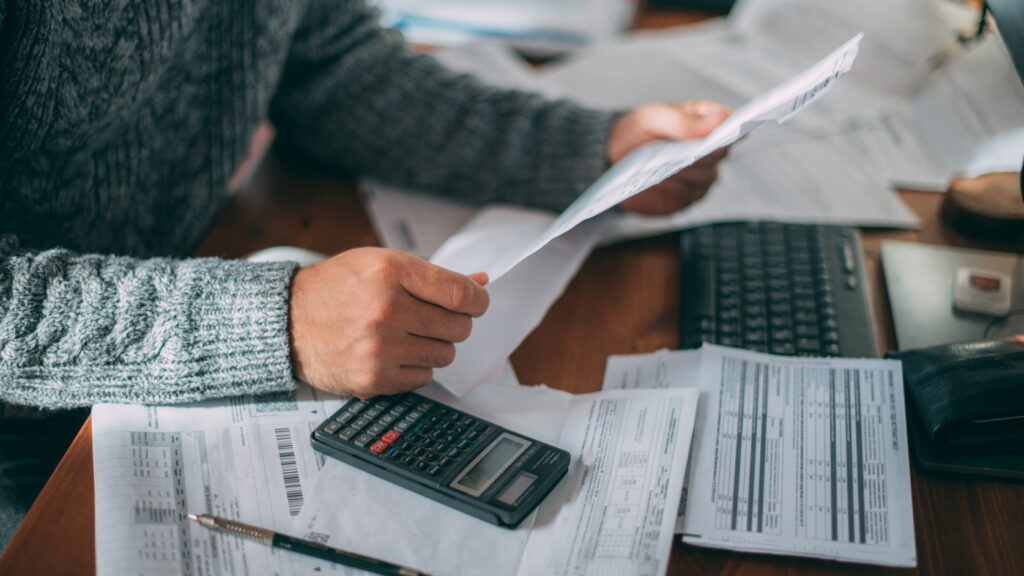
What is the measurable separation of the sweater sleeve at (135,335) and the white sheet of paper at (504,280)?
0.48ft

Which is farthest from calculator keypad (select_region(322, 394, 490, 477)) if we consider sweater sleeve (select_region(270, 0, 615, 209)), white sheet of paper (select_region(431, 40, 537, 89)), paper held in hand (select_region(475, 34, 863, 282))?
white sheet of paper (select_region(431, 40, 537, 89))

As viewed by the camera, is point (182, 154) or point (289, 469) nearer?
point (289, 469)

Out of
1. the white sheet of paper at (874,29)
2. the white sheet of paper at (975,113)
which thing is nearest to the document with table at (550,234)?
the white sheet of paper at (975,113)

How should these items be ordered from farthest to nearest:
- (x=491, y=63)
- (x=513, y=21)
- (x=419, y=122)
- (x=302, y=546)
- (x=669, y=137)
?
(x=513, y=21)
(x=491, y=63)
(x=419, y=122)
(x=669, y=137)
(x=302, y=546)

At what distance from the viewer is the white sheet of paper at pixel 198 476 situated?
472 millimetres

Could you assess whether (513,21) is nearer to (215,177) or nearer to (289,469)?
(215,177)

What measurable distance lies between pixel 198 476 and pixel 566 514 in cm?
26

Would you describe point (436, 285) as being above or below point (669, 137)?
below

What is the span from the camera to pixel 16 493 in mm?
645

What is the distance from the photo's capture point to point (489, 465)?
517 mm

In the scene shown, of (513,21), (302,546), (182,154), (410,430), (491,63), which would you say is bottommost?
(302,546)

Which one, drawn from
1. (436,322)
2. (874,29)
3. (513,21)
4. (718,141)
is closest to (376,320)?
(436,322)

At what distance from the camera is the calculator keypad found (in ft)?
1.71

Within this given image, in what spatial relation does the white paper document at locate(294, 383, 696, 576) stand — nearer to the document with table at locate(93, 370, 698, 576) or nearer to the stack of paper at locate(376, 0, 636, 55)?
the document with table at locate(93, 370, 698, 576)
